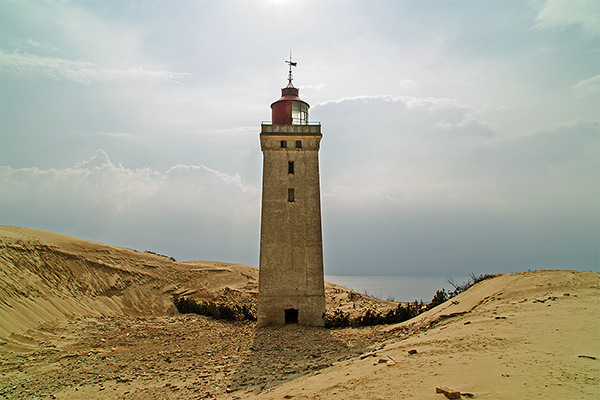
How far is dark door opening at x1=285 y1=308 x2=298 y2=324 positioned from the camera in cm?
1712

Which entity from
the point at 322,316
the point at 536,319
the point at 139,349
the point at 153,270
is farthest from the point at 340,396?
the point at 153,270

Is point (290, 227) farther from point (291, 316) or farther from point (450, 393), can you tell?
point (450, 393)

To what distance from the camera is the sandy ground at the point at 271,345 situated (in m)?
5.88

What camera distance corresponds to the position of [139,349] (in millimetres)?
12430

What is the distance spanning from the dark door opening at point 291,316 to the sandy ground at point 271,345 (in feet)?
2.52

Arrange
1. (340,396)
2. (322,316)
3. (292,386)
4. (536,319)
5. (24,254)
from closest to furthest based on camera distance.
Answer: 1. (340,396)
2. (292,386)
3. (536,319)
4. (322,316)
5. (24,254)

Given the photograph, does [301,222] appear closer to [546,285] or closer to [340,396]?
[546,285]

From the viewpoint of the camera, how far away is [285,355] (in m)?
11.5

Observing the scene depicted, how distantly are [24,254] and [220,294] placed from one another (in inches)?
442

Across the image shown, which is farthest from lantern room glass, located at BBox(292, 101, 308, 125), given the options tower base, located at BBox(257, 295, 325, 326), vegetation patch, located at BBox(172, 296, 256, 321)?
vegetation patch, located at BBox(172, 296, 256, 321)

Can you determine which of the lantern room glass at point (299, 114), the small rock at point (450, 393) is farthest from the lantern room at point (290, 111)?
the small rock at point (450, 393)

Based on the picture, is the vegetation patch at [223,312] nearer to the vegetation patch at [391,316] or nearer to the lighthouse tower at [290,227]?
the lighthouse tower at [290,227]

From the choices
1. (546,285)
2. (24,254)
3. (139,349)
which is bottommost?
(139,349)

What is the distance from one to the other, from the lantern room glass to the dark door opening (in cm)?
1021
